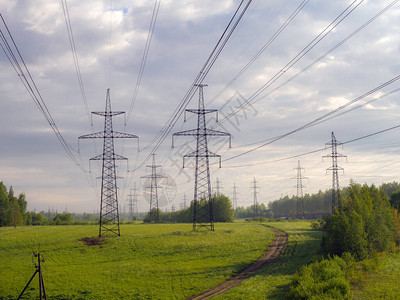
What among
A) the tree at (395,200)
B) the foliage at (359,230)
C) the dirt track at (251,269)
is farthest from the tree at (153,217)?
the foliage at (359,230)

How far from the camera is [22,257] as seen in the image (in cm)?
5772

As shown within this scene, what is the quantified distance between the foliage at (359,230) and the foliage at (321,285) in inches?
547

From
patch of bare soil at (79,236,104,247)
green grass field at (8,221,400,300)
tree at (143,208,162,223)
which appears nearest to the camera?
green grass field at (8,221,400,300)

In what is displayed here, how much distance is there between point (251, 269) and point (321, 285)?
19.0m

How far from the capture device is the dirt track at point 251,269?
39438mm

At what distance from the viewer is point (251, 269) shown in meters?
50.7

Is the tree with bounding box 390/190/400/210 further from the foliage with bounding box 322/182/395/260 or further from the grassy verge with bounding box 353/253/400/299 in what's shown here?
the grassy verge with bounding box 353/253/400/299

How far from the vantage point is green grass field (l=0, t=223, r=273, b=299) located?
134 ft

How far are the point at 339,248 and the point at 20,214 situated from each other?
529 feet

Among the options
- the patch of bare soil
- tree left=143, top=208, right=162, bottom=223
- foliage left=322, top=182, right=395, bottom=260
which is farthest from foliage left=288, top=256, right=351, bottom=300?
tree left=143, top=208, right=162, bottom=223

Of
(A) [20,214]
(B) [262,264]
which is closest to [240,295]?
(B) [262,264]

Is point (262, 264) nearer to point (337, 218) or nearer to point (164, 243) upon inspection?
point (337, 218)

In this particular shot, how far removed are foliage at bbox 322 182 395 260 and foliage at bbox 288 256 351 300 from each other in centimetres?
1389

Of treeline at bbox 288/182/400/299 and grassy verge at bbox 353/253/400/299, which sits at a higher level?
treeline at bbox 288/182/400/299
